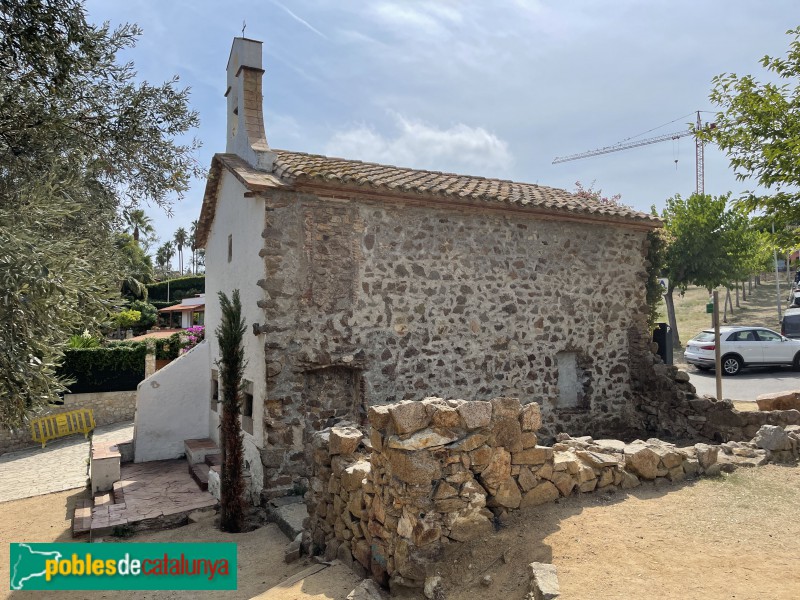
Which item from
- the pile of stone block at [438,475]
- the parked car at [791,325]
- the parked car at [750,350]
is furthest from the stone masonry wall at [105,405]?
the parked car at [791,325]

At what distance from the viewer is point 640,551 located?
14.5ft

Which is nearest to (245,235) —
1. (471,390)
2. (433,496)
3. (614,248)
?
(471,390)

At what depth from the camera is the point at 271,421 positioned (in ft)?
26.3

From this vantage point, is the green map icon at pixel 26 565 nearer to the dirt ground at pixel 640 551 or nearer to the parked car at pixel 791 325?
the dirt ground at pixel 640 551

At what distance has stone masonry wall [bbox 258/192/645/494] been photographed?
8188mm

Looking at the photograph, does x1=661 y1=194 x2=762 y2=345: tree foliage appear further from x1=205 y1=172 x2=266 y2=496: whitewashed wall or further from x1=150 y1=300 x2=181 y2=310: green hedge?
x1=150 y1=300 x2=181 y2=310: green hedge

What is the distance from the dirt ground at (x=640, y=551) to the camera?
3.95 meters

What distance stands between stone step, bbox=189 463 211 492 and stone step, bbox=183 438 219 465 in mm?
157

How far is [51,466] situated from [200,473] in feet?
16.7

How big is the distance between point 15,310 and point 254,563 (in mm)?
3779

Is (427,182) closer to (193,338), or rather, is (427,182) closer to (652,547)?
(652,547)

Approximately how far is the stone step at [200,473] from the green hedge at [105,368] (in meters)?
6.83

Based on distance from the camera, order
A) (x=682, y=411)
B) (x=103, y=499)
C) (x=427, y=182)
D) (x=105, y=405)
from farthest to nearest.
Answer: (x=105, y=405) → (x=682, y=411) → (x=427, y=182) → (x=103, y=499)

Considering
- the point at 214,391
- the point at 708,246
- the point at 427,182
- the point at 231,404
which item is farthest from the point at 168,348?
the point at 708,246
